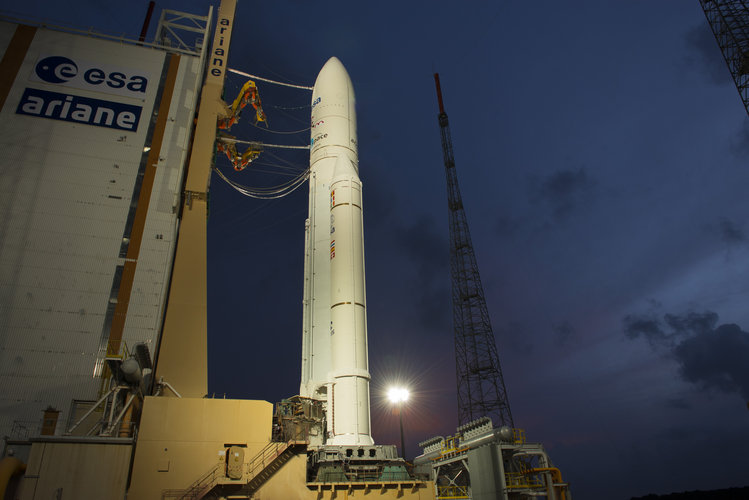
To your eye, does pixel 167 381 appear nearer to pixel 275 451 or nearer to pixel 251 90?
pixel 275 451

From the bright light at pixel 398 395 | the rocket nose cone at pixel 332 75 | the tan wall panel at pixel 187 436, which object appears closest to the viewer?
the tan wall panel at pixel 187 436

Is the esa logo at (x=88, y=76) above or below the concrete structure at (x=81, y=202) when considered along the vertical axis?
above

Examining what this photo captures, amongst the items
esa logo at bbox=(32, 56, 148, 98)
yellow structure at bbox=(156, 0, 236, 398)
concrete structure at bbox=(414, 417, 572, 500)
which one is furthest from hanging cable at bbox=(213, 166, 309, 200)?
concrete structure at bbox=(414, 417, 572, 500)

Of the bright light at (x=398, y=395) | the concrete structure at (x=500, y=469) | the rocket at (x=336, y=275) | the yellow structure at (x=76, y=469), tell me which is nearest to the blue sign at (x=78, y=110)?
the rocket at (x=336, y=275)

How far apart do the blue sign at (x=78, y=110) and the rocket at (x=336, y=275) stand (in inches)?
462

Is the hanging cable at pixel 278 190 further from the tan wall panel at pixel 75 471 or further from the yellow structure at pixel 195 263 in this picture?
the tan wall panel at pixel 75 471

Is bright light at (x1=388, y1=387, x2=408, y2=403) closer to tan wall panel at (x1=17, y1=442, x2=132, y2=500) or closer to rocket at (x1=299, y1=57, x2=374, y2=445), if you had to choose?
rocket at (x1=299, y1=57, x2=374, y2=445)

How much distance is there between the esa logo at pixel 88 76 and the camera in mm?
29312

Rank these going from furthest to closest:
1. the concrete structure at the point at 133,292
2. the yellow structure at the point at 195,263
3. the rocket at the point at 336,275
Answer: the yellow structure at the point at 195,263, the rocket at the point at 336,275, the concrete structure at the point at 133,292

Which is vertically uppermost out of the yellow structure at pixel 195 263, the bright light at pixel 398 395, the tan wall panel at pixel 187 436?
the yellow structure at pixel 195 263

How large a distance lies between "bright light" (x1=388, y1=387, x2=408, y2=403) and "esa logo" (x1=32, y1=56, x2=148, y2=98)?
24393 millimetres

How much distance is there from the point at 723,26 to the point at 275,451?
131ft

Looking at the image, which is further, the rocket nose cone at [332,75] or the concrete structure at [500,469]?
the rocket nose cone at [332,75]

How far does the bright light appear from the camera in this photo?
27734 mm
